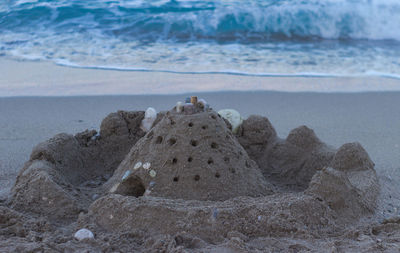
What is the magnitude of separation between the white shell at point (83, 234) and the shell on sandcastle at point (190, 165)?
53 cm

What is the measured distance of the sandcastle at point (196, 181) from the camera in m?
2.17

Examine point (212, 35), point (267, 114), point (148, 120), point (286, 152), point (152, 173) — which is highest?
point (212, 35)

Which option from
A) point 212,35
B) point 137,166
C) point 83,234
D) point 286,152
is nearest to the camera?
point 83,234

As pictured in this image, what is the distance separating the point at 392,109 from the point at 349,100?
52 cm

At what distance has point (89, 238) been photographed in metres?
2.08

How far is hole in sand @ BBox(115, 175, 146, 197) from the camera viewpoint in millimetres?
2717

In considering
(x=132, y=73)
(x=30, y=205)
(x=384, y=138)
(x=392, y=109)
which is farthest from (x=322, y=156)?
(x=132, y=73)

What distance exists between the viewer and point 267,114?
5160 mm

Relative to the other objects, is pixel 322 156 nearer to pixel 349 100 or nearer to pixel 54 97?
pixel 349 100

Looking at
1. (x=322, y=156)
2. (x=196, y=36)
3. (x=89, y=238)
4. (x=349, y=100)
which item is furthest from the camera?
(x=196, y=36)

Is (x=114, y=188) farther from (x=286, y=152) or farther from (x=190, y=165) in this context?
(x=286, y=152)

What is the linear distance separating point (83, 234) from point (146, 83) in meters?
4.12

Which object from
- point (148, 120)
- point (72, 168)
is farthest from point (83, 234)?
point (148, 120)

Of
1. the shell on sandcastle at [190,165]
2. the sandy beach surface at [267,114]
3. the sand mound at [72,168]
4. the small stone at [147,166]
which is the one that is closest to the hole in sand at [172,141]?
the shell on sandcastle at [190,165]
